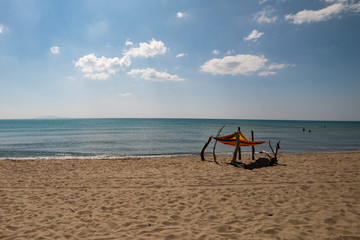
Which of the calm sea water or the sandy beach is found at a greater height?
the sandy beach

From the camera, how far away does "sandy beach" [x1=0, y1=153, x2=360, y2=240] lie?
417cm

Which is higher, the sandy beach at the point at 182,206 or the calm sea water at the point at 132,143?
the sandy beach at the point at 182,206

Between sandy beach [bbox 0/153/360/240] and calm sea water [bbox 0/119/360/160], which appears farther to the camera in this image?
calm sea water [bbox 0/119/360/160]

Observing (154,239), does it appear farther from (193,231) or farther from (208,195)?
(208,195)

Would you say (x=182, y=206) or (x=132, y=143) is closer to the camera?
(x=182, y=206)

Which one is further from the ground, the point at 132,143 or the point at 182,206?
the point at 182,206

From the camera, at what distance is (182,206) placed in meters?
5.55

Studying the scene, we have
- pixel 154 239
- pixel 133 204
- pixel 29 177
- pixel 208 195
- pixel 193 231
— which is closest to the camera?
pixel 154 239

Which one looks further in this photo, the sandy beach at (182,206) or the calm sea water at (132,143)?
the calm sea water at (132,143)

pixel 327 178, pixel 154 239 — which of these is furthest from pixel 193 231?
pixel 327 178

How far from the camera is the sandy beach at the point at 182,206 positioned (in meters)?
4.17

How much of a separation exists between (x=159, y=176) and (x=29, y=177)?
5692 mm

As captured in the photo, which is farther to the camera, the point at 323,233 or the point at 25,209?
the point at 25,209

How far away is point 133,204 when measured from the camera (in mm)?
5762
